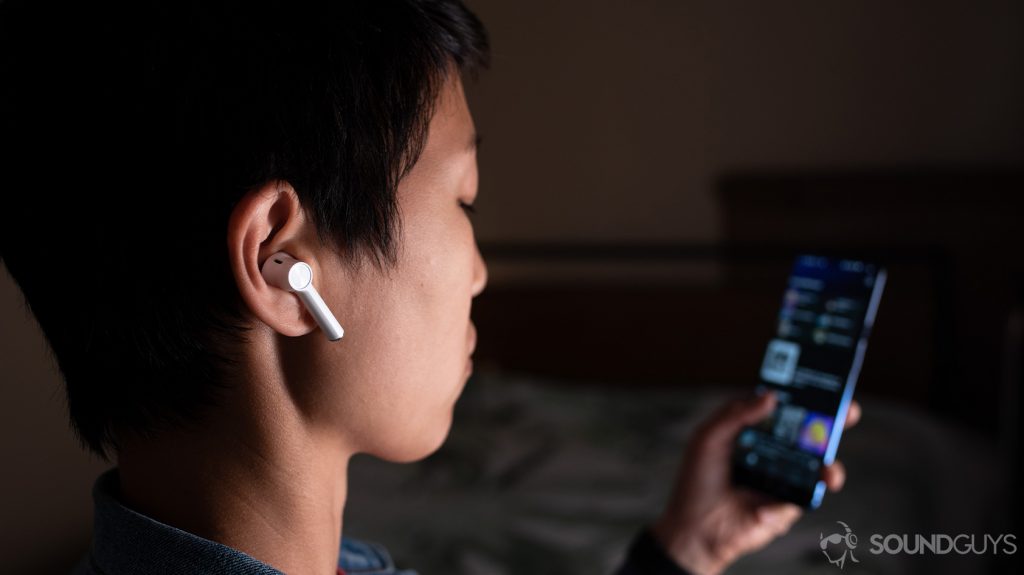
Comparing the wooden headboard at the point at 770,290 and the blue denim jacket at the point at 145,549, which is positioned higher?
the blue denim jacket at the point at 145,549

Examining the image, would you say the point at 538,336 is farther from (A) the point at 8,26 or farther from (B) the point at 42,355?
(A) the point at 8,26

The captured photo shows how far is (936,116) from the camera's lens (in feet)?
6.50

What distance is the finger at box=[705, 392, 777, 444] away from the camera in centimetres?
94

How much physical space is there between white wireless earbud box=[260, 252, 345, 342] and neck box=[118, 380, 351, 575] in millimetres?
80

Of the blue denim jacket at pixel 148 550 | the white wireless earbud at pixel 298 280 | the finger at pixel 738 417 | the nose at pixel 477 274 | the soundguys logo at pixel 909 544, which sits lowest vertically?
the soundguys logo at pixel 909 544

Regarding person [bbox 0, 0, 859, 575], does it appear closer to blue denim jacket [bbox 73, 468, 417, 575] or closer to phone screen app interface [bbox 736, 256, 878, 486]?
blue denim jacket [bbox 73, 468, 417, 575]

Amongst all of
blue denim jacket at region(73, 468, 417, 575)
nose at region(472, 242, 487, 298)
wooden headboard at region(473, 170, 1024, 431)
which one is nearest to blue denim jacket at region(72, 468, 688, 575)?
blue denim jacket at region(73, 468, 417, 575)

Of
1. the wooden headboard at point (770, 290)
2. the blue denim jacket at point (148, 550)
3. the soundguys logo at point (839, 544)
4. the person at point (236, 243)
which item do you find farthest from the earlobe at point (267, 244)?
the wooden headboard at point (770, 290)

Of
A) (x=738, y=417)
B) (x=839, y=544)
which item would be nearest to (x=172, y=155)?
(x=738, y=417)

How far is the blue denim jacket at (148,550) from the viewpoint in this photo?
1.74ft

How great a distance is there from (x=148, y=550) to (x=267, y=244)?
21 centimetres

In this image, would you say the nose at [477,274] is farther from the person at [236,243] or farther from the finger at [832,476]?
the finger at [832,476]

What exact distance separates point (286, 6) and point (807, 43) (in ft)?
5.89

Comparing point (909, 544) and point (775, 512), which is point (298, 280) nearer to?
point (775, 512)
